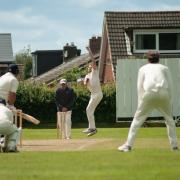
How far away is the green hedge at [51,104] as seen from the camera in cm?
3875

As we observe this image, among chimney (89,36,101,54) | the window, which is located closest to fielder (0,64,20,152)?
the window

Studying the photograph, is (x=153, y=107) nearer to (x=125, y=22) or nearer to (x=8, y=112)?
(x=8, y=112)

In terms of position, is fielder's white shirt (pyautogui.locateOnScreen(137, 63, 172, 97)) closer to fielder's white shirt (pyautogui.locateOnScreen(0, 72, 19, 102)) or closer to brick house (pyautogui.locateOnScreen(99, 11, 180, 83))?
fielder's white shirt (pyautogui.locateOnScreen(0, 72, 19, 102))

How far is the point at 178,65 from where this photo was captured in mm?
34188

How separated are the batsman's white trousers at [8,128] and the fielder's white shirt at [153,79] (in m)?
2.99

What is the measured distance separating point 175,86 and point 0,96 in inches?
753

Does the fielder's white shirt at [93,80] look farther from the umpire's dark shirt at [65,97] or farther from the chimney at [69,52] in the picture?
the chimney at [69,52]

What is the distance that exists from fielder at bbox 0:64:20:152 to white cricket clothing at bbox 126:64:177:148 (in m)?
2.64

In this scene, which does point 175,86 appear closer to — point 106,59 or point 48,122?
point 48,122

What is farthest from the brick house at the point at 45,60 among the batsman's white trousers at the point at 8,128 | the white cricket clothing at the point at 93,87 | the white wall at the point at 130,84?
the batsman's white trousers at the point at 8,128

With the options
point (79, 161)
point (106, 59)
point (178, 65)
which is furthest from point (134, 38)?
point (79, 161)

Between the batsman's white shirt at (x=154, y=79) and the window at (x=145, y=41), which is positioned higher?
the window at (x=145, y=41)

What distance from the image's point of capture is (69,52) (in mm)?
81500

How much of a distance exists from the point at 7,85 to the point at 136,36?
31.9 m
